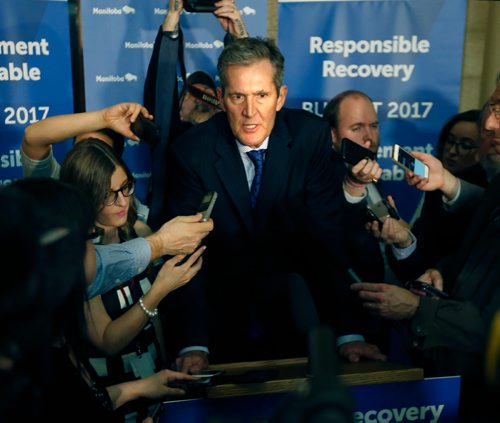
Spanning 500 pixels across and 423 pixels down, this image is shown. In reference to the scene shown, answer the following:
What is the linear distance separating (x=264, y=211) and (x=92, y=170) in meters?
0.58

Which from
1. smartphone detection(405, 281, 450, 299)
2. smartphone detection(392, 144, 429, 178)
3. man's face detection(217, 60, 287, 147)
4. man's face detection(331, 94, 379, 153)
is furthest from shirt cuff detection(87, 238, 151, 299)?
man's face detection(331, 94, 379, 153)

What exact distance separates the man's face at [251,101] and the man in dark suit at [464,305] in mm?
631

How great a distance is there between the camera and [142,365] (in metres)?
2.08

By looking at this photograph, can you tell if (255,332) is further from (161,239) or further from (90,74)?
(90,74)

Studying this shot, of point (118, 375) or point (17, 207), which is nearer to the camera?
point (17, 207)

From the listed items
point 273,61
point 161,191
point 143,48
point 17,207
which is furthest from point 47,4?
point 17,207

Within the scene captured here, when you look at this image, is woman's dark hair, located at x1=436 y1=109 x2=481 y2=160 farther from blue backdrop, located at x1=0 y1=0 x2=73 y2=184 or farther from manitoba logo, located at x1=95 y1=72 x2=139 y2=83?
blue backdrop, located at x1=0 y1=0 x2=73 y2=184

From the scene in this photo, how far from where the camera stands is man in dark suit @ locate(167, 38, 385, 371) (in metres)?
A: 2.22

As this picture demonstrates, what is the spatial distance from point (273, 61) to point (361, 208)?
71 cm

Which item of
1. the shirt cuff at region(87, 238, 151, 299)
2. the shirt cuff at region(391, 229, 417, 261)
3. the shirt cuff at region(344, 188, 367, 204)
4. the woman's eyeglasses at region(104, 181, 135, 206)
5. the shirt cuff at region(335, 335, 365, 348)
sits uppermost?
the woman's eyeglasses at region(104, 181, 135, 206)

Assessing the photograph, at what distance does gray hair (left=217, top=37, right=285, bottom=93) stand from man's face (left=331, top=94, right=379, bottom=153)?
84cm

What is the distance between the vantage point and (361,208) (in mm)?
2625

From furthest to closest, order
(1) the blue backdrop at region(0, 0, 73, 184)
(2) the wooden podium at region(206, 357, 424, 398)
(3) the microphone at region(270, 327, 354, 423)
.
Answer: (1) the blue backdrop at region(0, 0, 73, 184)
(2) the wooden podium at region(206, 357, 424, 398)
(3) the microphone at region(270, 327, 354, 423)

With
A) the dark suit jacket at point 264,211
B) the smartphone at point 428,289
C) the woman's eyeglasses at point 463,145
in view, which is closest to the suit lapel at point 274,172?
the dark suit jacket at point 264,211
